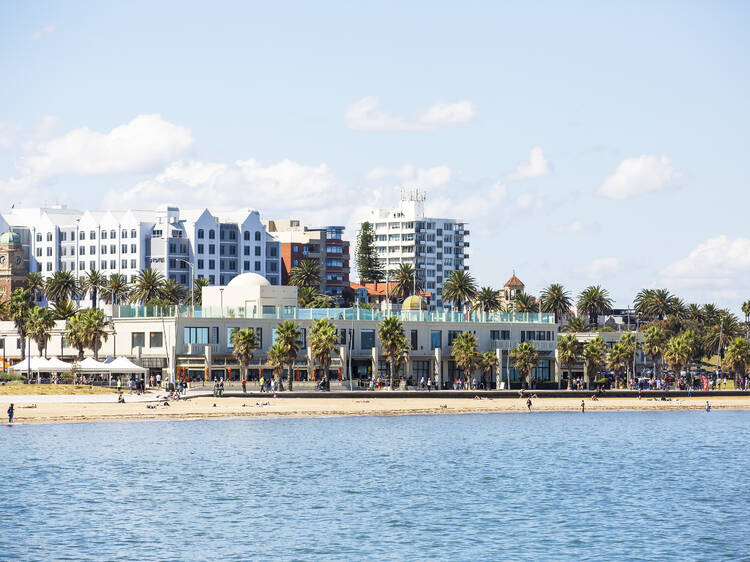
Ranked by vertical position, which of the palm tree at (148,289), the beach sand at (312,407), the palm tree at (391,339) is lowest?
the beach sand at (312,407)

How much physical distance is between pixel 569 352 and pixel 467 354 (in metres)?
Answer: 14.4

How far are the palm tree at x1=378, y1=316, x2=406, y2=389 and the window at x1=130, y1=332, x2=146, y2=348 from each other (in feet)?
85.3

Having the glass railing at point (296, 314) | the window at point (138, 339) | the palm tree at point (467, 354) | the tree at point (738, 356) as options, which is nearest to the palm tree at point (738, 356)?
the tree at point (738, 356)

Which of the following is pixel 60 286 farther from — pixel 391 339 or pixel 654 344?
pixel 654 344

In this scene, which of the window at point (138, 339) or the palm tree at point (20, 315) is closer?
the window at point (138, 339)

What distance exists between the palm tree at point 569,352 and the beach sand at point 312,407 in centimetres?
1237

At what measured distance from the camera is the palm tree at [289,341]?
120 meters

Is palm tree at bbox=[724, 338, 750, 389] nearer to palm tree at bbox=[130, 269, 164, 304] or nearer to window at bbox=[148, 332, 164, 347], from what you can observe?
window at bbox=[148, 332, 164, 347]

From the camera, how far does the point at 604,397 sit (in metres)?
132

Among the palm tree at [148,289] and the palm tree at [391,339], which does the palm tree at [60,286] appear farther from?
the palm tree at [391,339]

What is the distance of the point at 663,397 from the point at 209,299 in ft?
175

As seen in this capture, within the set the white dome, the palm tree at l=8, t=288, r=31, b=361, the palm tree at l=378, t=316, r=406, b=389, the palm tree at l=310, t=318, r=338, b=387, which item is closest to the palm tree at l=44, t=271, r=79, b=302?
the palm tree at l=8, t=288, r=31, b=361

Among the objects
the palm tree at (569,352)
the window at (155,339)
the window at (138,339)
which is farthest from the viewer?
the palm tree at (569,352)

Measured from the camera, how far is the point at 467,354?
134625 mm
